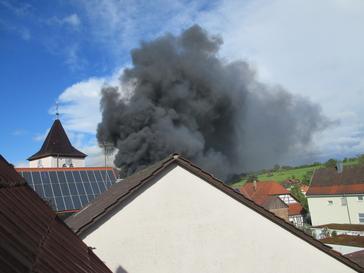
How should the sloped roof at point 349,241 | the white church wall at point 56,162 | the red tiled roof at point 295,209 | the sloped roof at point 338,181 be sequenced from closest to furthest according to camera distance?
the sloped roof at point 349,241 → the sloped roof at point 338,181 → the white church wall at point 56,162 → the red tiled roof at point 295,209

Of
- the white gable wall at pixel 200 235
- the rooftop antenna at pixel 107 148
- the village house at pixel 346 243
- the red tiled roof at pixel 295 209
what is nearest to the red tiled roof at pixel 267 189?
the red tiled roof at pixel 295 209

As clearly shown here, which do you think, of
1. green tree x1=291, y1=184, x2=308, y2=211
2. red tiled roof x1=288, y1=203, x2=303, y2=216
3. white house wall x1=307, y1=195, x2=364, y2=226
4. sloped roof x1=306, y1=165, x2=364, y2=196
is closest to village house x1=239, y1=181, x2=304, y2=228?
red tiled roof x1=288, y1=203, x2=303, y2=216

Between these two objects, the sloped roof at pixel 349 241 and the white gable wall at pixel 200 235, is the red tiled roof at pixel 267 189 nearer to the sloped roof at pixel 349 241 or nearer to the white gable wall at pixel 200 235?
the sloped roof at pixel 349 241

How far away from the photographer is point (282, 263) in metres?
6.45

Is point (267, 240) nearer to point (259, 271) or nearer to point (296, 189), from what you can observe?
point (259, 271)

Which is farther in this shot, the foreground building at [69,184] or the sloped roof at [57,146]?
the sloped roof at [57,146]

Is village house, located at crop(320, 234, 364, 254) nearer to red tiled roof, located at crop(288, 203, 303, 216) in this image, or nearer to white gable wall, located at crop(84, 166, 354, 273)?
white gable wall, located at crop(84, 166, 354, 273)

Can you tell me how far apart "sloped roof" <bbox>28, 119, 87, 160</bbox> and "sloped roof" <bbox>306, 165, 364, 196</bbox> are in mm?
27626

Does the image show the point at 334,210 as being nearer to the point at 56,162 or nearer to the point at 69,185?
the point at 69,185

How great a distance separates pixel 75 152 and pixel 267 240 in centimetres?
3939

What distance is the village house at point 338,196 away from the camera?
107ft

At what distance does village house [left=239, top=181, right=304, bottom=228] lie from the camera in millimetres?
38125

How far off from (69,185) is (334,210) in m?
27.7

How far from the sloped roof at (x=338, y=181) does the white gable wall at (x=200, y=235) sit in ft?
96.6
